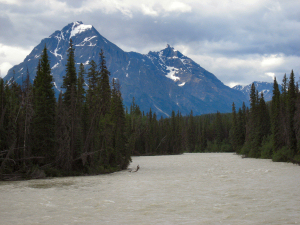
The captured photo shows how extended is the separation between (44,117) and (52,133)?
7.00 ft

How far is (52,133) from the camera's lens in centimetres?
3309

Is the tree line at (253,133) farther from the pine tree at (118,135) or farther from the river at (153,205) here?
the river at (153,205)

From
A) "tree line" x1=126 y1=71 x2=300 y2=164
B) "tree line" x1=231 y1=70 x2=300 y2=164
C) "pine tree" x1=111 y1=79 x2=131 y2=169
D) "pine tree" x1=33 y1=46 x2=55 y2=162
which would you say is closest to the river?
"pine tree" x1=33 y1=46 x2=55 y2=162

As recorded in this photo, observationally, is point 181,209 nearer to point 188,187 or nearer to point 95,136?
point 188,187

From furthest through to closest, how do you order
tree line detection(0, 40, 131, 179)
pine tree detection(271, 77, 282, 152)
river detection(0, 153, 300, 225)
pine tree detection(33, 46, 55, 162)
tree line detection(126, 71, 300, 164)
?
pine tree detection(271, 77, 282, 152) → tree line detection(126, 71, 300, 164) → pine tree detection(33, 46, 55, 162) → tree line detection(0, 40, 131, 179) → river detection(0, 153, 300, 225)

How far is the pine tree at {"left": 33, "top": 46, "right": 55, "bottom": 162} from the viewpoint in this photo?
31.8 metres

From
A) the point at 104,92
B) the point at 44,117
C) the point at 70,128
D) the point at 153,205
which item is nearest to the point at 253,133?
the point at 104,92

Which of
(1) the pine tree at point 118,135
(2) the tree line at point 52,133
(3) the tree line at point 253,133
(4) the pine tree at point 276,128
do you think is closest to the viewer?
(2) the tree line at point 52,133

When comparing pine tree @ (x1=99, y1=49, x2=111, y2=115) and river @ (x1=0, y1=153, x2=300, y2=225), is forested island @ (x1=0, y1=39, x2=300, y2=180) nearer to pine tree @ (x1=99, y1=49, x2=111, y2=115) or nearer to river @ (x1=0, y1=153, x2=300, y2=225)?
pine tree @ (x1=99, y1=49, x2=111, y2=115)

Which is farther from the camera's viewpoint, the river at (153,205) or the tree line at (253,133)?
the tree line at (253,133)

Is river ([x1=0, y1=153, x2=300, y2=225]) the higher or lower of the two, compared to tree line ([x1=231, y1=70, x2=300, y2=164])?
lower

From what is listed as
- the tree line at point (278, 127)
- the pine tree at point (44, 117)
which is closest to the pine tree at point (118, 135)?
the pine tree at point (44, 117)

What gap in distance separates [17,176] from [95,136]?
10639mm

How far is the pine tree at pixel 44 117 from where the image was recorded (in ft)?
104
